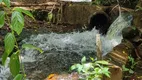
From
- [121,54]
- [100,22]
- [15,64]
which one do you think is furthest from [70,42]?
[15,64]

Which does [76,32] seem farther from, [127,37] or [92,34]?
[127,37]

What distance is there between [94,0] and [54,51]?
361cm

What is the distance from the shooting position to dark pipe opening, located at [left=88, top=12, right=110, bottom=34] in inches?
334

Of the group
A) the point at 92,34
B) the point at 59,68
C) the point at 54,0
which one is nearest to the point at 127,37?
the point at 59,68

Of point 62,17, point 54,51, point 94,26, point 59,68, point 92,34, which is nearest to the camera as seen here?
point 59,68

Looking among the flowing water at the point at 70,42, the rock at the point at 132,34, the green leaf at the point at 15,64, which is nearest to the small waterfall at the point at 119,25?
the flowing water at the point at 70,42

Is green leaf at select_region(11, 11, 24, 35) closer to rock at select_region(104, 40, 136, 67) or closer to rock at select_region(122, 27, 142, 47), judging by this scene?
rock at select_region(104, 40, 136, 67)

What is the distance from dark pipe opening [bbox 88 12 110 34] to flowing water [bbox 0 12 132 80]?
33 centimetres

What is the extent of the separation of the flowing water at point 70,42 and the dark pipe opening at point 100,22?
33 centimetres

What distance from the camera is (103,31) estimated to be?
849 centimetres

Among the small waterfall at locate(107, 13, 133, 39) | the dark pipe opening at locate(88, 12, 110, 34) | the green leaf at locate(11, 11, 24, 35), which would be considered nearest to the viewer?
the green leaf at locate(11, 11, 24, 35)

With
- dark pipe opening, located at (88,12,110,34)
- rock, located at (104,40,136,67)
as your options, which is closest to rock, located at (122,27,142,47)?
rock, located at (104,40,136,67)

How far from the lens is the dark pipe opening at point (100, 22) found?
27.9 ft

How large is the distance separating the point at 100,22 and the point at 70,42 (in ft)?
5.99
